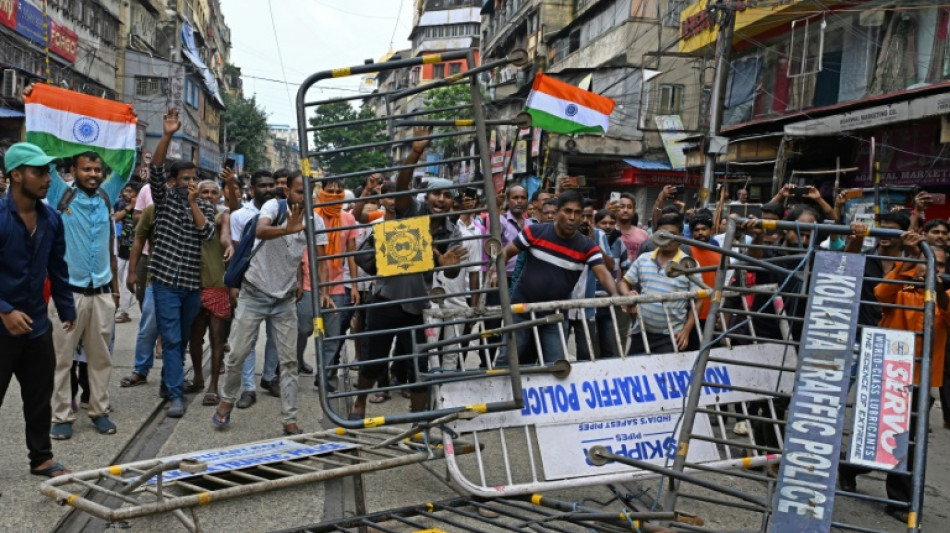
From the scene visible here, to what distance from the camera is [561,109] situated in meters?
15.4

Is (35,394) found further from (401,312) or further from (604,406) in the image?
(604,406)

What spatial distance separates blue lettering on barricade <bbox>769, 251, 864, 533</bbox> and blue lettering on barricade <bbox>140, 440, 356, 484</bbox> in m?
2.20

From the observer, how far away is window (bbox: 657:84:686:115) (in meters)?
28.2

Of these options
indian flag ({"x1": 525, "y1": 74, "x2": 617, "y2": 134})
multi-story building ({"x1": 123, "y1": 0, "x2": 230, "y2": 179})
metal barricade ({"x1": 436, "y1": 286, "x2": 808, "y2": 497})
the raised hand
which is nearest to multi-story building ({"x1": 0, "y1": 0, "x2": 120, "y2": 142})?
multi-story building ({"x1": 123, "y1": 0, "x2": 230, "y2": 179})

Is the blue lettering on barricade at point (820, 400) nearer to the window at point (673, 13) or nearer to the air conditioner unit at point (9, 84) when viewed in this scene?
the window at point (673, 13)

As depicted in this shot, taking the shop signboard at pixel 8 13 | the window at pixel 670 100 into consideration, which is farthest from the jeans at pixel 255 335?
the window at pixel 670 100

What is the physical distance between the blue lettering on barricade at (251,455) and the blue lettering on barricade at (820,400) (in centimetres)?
220

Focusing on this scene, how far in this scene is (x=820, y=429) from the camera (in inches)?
140

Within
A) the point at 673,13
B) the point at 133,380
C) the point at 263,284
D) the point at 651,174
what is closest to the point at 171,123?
the point at 263,284

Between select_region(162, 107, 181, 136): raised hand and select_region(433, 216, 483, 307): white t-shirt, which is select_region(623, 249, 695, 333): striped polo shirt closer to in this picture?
select_region(433, 216, 483, 307): white t-shirt

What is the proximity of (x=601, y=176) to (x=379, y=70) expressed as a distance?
27.9 m

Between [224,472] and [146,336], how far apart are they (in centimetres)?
386

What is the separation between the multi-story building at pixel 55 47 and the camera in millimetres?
24547

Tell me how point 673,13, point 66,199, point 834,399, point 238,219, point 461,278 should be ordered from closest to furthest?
point 834,399 < point 66,199 < point 461,278 < point 238,219 < point 673,13
